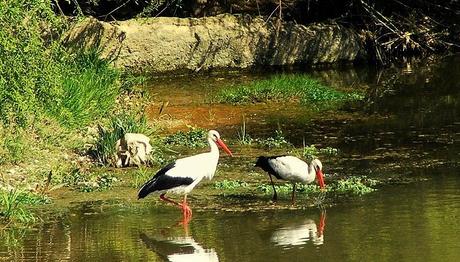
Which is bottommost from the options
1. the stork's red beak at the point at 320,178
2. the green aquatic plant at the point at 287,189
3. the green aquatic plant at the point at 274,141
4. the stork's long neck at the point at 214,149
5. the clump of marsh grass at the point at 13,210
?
the green aquatic plant at the point at 274,141

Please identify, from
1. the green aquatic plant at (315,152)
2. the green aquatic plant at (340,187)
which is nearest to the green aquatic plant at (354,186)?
the green aquatic plant at (340,187)

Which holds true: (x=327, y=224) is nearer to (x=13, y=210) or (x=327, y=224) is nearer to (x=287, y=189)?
(x=287, y=189)

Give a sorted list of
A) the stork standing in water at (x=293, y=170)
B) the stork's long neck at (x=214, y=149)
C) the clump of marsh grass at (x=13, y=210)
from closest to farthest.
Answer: the clump of marsh grass at (x=13, y=210)
the stork standing in water at (x=293, y=170)
the stork's long neck at (x=214, y=149)

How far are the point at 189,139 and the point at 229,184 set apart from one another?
2835 millimetres

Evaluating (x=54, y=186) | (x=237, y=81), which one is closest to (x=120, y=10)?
(x=237, y=81)

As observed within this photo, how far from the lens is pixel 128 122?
44.7ft

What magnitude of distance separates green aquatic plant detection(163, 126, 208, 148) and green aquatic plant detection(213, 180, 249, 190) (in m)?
2.36

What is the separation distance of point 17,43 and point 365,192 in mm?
3933

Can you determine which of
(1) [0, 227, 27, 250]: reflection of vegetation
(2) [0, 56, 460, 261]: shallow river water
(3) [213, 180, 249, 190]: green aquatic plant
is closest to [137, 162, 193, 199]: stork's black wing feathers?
(2) [0, 56, 460, 261]: shallow river water

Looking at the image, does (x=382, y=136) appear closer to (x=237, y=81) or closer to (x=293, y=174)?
(x=293, y=174)

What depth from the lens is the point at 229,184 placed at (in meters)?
11.7

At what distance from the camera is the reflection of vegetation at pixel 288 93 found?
17641mm

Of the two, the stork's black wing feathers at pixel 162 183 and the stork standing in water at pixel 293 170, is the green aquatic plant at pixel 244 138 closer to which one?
the stork standing in water at pixel 293 170

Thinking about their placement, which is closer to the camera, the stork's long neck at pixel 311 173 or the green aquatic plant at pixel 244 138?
the stork's long neck at pixel 311 173
